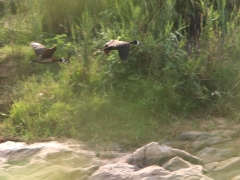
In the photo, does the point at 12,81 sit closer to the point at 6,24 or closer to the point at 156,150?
the point at 6,24

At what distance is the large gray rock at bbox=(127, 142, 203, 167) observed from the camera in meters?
4.43

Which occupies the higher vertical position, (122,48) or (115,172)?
(122,48)

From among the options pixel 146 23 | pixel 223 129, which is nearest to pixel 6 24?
pixel 146 23

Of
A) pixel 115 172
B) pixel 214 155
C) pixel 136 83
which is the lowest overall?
pixel 214 155

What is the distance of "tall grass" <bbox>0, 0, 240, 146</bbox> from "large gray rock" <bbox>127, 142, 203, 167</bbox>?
2.26ft

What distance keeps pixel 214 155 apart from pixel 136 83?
1246 mm

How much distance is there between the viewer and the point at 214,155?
4.79 m

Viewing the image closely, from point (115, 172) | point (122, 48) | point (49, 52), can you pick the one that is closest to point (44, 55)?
point (49, 52)

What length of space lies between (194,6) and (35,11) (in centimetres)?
207

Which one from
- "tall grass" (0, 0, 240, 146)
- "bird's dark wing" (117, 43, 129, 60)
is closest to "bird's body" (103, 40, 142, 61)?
"bird's dark wing" (117, 43, 129, 60)

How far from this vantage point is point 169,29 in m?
5.81

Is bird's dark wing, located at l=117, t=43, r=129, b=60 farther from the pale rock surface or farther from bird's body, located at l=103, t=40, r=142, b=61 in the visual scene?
the pale rock surface

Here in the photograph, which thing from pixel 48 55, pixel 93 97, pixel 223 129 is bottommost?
pixel 223 129

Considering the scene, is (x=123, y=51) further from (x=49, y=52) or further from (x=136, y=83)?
(x=49, y=52)
